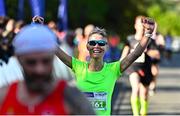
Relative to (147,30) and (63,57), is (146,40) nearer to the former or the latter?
(147,30)

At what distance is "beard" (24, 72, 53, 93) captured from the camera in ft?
12.8

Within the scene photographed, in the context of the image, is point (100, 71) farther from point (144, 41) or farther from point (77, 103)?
point (77, 103)

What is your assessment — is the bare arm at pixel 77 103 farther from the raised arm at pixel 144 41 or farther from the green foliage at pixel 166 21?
the green foliage at pixel 166 21

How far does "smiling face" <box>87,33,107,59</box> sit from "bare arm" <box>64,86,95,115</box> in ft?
11.9

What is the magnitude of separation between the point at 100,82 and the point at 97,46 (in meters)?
0.48

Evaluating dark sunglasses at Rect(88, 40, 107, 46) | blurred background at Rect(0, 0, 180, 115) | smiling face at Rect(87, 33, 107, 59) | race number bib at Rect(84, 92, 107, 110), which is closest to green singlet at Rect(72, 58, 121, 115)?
race number bib at Rect(84, 92, 107, 110)

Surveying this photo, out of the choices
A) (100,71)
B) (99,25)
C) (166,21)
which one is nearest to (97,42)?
(100,71)

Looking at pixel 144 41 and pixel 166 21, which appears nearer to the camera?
pixel 144 41

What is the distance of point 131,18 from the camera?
6050 centimetres

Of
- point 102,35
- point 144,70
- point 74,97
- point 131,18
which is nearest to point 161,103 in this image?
point 144,70

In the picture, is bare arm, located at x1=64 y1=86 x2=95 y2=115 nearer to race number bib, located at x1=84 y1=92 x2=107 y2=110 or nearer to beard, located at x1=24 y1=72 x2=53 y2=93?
beard, located at x1=24 y1=72 x2=53 y2=93

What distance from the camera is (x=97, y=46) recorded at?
7.82 meters

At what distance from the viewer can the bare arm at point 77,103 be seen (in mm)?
4000

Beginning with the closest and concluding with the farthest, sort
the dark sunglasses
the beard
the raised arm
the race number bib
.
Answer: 1. the beard
2. the raised arm
3. the race number bib
4. the dark sunglasses
